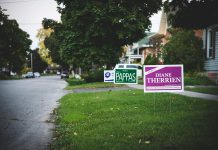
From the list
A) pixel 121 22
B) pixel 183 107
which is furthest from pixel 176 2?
pixel 121 22

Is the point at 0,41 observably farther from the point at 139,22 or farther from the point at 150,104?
the point at 150,104

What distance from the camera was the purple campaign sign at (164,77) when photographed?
10.1 m

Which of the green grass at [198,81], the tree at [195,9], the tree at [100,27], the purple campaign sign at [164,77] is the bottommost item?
the green grass at [198,81]

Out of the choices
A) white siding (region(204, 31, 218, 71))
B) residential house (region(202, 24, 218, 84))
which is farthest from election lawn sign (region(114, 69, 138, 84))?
white siding (region(204, 31, 218, 71))

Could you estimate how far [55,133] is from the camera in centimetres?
894

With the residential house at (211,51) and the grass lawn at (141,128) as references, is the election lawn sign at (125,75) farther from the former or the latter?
the residential house at (211,51)

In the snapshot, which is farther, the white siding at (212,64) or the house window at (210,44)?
the house window at (210,44)

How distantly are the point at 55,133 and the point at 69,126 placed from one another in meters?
0.54

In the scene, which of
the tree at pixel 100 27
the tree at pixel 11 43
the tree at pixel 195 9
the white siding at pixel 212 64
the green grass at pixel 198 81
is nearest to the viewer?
the tree at pixel 195 9

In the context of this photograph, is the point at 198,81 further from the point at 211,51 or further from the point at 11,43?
the point at 11,43

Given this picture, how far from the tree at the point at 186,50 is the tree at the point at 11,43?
48.8 metres

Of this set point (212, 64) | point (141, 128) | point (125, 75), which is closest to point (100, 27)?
point (212, 64)

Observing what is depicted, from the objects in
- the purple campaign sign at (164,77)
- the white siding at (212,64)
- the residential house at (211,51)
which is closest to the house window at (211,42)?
the residential house at (211,51)

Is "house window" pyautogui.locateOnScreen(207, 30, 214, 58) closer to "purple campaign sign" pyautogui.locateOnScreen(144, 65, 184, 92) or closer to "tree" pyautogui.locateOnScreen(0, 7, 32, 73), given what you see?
"purple campaign sign" pyautogui.locateOnScreen(144, 65, 184, 92)
